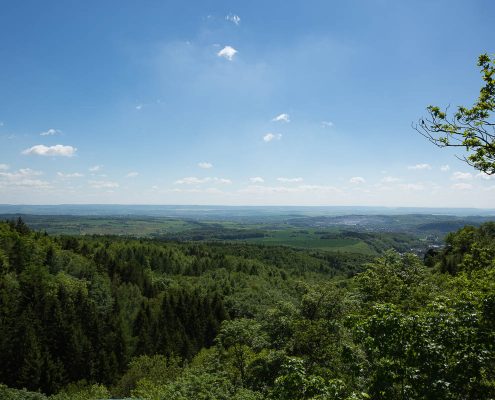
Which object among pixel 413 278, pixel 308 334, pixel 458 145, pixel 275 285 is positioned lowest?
pixel 275 285

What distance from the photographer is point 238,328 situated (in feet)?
127

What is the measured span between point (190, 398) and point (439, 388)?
787 inches

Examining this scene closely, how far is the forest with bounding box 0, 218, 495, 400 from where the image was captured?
43.0 ft

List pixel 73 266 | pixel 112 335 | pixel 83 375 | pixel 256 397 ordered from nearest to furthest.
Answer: pixel 256 397 → pixel 83 375 → pixel 112 335 → pixel 73 266

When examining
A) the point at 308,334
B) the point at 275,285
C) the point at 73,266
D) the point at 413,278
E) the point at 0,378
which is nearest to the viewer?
the point at 308,334

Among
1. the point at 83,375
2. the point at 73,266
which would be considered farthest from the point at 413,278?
the point at 73,266

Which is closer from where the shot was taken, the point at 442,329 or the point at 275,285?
the point at 442,329

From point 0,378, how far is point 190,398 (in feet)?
193

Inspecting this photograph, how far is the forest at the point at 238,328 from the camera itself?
43.0 feet

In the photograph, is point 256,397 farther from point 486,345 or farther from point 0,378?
point 0,378

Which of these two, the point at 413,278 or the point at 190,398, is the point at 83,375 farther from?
the point at 413,278

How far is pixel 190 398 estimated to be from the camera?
26.3 meters

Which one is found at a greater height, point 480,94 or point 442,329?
point 480,94

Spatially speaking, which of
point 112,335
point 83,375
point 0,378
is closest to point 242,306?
point 112,335
